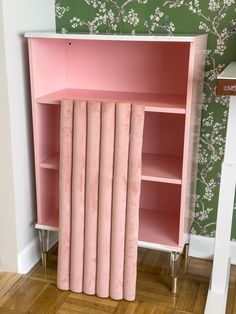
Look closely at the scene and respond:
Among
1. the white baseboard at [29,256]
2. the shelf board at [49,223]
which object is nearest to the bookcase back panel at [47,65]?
the shelf board at [49,223]

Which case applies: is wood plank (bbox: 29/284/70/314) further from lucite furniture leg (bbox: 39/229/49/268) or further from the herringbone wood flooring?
lucite furniture leg (bbox: 39/229/49/268)

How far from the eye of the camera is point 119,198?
178cm

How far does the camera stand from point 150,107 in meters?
1.73

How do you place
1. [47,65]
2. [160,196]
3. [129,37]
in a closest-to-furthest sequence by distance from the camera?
1. [129,37]
2. [47,65]
3. [160,196]

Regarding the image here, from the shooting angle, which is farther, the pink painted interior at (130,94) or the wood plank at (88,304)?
the pink painted interior at (130,94)

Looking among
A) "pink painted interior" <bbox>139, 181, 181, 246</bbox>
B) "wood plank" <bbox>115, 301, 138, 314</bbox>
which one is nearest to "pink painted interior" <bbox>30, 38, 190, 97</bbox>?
"pink painted interior" <bbox>139, 181, 181, 246</bbox>

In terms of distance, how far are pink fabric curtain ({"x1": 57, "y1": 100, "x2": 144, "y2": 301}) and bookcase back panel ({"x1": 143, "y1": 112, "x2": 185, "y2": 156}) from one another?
1.43ft

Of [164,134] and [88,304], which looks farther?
[164,134]

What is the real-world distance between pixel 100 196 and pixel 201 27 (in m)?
0.91

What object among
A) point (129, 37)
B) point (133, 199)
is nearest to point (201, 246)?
point (133, 199)

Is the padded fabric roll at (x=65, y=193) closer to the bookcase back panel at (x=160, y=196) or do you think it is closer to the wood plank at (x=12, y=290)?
the wood plank at (x=12, y=290)

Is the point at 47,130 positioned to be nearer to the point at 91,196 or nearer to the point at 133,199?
the point at 91,196

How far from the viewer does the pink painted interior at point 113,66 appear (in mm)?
2004

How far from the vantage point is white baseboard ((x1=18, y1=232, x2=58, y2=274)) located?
2.04 m
